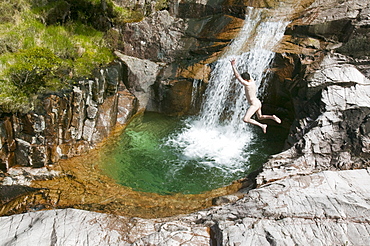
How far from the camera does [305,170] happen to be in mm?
5930

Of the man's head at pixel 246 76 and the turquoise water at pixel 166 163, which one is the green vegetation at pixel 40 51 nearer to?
the turquoise water at pixel 166 163

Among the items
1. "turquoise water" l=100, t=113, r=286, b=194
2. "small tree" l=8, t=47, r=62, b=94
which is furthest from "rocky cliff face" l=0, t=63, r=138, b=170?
"turquoise water" l=100, t=113, r=286, b=194

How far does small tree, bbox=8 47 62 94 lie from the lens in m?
6.67

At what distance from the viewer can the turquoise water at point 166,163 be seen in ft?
22.3

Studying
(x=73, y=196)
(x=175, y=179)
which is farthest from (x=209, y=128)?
(x=73, y=196)

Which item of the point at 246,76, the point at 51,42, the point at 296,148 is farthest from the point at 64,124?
the point at 296,148

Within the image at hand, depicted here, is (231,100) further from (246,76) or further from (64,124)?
(64,124)

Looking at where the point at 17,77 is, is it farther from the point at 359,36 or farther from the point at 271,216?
the point at 359,36

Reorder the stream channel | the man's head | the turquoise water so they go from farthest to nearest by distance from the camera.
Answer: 1. the stream channel
2. the turquoise water
3. the man's head

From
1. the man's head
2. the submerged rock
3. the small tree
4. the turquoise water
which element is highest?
the man's head

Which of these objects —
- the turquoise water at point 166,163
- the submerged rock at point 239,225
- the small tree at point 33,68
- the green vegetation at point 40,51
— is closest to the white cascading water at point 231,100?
the turquoise water at point 166,163

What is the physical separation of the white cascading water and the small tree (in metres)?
3.98

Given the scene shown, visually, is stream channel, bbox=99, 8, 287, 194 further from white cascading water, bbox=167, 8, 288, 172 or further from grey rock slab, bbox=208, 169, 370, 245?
grey rock slab, bbox=208, 169, 370, 245

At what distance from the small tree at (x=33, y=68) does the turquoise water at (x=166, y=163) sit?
2.57 m
